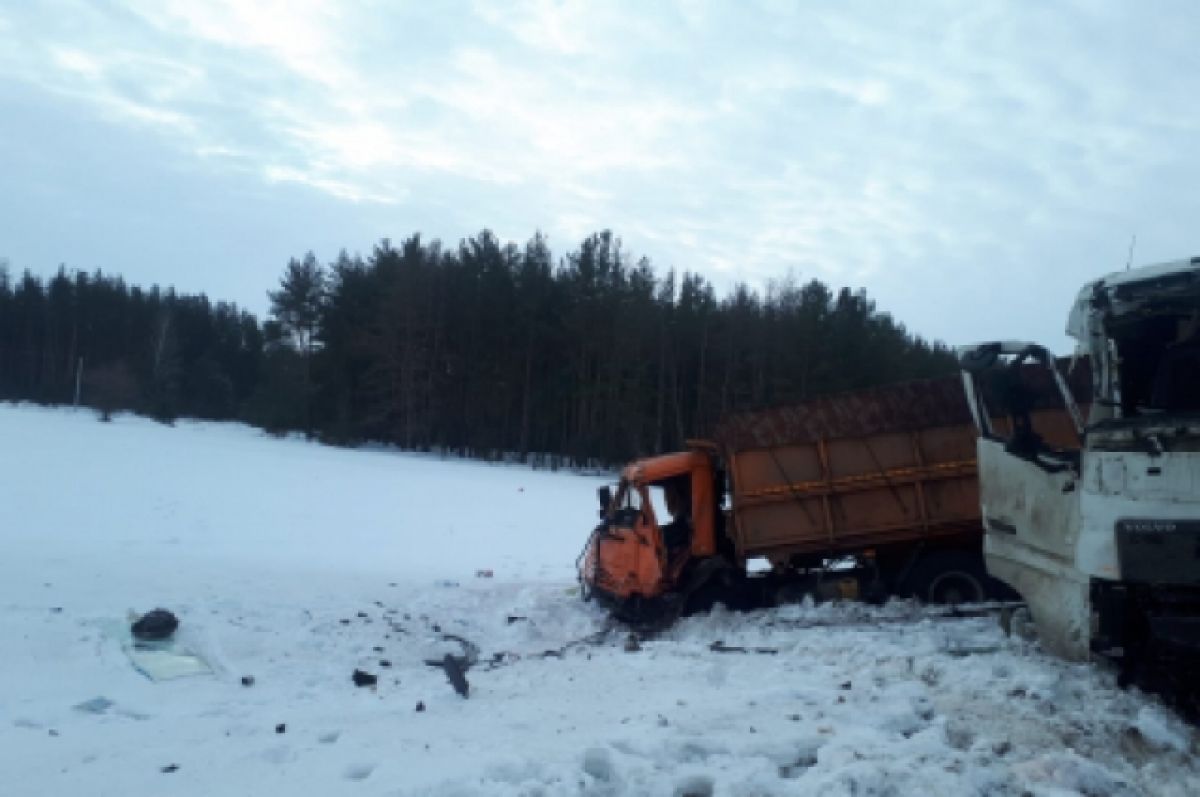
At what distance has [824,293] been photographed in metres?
58.3

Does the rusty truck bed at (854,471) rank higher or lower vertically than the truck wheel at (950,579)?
higher

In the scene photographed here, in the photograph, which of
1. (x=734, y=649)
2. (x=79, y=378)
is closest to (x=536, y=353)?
(x=79, y=378)

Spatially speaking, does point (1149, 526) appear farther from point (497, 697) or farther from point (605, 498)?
point (605, 498)

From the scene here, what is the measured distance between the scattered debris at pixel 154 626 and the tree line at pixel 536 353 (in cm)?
4540

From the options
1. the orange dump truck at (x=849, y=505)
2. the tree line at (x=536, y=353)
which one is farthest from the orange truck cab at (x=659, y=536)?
the tree line at (x=536, y=353)

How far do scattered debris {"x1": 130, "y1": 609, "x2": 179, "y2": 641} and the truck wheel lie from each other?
860 cm

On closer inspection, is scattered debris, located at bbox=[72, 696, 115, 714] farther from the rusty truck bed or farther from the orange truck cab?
the rusty truck bed

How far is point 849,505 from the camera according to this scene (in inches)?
468

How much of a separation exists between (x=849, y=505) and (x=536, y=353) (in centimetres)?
4827

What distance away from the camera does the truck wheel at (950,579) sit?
1143 centimetres

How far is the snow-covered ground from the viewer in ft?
17.4

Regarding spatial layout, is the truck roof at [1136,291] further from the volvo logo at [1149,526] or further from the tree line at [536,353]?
the tree line at [536,353]

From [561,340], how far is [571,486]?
63.0 feet

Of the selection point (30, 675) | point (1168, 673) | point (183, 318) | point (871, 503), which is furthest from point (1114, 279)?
point (183, 318)
